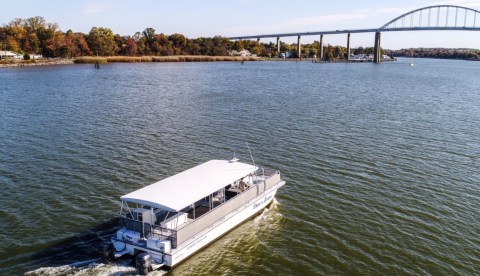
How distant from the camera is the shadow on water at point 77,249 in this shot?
18531mm

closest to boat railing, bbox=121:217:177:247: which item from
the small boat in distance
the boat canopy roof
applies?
the small boat in distance

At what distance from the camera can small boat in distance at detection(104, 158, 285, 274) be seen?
1803 centimetres

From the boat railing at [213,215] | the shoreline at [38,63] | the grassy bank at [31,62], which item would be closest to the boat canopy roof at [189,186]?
the boat railing at [213,215]

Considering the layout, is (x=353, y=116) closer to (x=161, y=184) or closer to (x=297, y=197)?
(x=297, y=197)

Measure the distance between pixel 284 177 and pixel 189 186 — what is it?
11.1 meters

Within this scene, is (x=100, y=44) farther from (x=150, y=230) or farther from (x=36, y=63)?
(x=150, y=230)

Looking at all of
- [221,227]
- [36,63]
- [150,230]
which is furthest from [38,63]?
[150,230]

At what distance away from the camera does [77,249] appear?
19.6m

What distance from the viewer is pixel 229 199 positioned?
22.0 m

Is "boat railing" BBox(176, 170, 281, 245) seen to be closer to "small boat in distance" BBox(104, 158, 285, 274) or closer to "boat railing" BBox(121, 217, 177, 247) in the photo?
"small boat in distance" BBox(104, 158, 285, 274)

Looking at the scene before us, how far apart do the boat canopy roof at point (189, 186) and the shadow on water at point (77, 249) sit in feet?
10.1

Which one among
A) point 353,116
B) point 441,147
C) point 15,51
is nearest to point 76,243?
point 441,147

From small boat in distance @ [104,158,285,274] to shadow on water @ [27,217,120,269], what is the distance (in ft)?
4.44

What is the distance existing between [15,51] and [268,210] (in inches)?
6942
